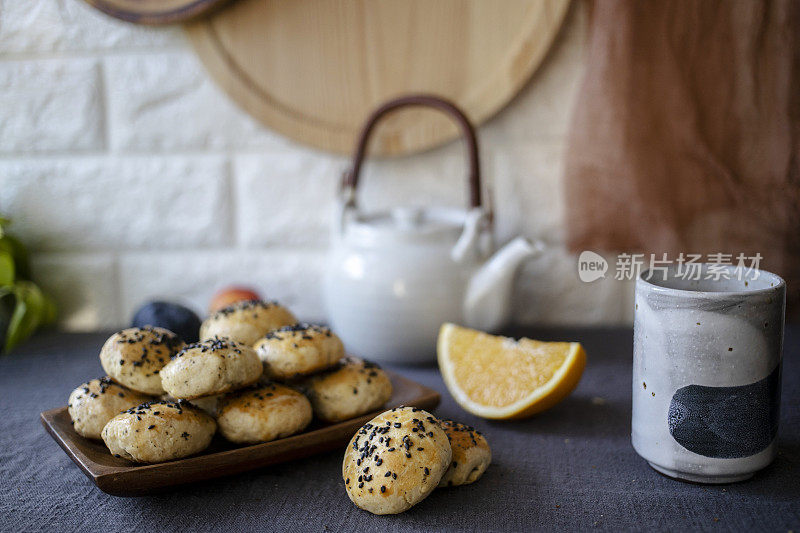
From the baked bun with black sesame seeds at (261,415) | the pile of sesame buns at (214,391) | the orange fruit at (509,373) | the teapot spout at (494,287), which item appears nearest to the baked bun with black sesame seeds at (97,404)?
the pile of sesame buns at (214,391)

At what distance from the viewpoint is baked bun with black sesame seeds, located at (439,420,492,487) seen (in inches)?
26.1

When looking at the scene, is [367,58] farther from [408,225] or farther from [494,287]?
[494,287]

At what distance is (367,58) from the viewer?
1.23 metres

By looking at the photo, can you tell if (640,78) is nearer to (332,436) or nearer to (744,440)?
(744,440)

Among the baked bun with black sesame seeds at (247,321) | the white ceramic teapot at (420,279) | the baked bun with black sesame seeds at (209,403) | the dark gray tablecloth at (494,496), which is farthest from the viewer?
the white ceramic teapot at (420,279)

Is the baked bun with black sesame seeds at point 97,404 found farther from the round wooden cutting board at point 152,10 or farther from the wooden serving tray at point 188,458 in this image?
the round wooden cutting board at point 152,10

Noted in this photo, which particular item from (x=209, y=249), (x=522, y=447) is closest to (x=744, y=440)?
(x=522, y=447)

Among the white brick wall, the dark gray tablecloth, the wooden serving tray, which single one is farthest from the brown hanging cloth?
the wooden serving tray

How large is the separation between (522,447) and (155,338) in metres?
0.43

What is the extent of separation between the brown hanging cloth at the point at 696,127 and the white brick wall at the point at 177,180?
12 centimetres

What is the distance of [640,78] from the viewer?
111 cm

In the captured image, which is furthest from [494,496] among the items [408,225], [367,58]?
[367,58]

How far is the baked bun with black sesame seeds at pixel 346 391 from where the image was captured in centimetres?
75

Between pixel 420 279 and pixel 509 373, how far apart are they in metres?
0.24
